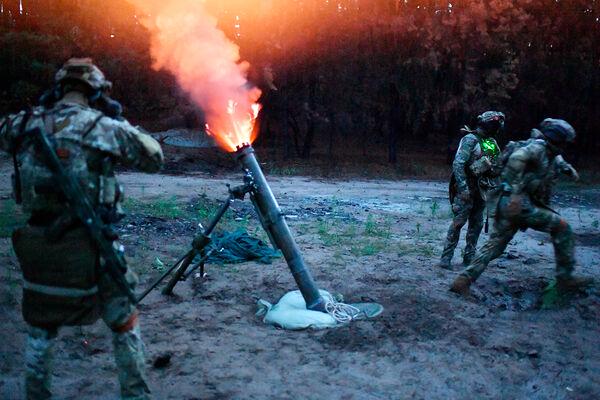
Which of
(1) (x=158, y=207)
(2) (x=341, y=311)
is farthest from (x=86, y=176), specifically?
(1) (x=158, y=207)

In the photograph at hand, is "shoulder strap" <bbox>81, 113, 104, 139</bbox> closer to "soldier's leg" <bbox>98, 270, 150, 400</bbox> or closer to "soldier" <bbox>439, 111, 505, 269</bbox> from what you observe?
"soldier's leg" <bbox>98, 270, 150, 400</bbox>

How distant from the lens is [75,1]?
66.1ft

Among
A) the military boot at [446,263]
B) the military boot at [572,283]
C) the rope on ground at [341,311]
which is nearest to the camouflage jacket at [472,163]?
the military boot at [446,263]

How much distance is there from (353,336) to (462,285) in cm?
177

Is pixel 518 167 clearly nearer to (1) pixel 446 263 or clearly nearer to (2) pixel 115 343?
(1) pixel 446 263

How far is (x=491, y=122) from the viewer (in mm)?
7250

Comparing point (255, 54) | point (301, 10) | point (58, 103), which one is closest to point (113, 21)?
point (255, 54)

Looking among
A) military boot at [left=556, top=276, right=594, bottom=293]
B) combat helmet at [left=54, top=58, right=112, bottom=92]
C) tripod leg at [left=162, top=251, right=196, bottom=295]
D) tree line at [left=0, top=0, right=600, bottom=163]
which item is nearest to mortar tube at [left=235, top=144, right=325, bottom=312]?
tripod leg at [left=162, top=251, right=196, bottom=295]

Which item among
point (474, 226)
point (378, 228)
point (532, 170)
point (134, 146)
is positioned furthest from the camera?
point (378, 228)

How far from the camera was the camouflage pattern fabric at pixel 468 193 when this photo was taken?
730cm

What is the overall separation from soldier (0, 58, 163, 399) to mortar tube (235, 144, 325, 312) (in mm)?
1937

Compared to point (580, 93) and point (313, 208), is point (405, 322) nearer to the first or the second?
point (313, 208)

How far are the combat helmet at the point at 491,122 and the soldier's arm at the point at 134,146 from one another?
4986 mm

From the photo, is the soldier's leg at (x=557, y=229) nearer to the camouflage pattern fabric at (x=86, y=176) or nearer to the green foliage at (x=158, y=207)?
the camouflage pattern fabric at (x=86, y=176)
